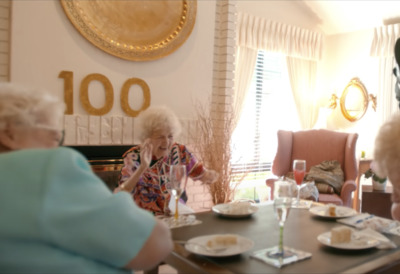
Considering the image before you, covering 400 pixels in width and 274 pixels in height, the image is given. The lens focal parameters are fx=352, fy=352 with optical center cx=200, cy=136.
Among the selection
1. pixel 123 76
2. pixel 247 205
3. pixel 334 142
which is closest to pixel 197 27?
pixel 123 76

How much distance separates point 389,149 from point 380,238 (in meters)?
0.37

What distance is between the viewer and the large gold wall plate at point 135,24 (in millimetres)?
2955

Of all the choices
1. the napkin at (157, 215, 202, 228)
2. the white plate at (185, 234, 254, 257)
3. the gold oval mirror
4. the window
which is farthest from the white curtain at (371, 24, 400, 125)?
the white plate at (185, 234, 254, 257)

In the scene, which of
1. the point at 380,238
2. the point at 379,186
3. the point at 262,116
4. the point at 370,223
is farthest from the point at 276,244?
the point at 262,116

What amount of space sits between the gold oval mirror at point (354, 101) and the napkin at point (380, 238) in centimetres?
405

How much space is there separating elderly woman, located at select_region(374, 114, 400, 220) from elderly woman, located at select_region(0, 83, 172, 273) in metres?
0.87

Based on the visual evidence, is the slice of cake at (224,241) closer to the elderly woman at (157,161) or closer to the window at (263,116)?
the elderly woman at (157,161)

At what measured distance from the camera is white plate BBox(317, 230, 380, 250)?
1.25 meters

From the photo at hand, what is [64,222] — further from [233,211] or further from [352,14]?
[352,14]

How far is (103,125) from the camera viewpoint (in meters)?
3.08

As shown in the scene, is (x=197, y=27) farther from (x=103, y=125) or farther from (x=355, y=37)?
(x=355, y=37)

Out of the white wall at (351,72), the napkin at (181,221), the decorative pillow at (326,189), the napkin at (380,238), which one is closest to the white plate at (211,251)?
the napkin at (181,221)

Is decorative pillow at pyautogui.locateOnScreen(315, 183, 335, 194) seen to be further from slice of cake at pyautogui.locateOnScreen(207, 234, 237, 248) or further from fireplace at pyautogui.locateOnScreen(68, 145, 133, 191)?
slice of cake at pyautogui.locateOnScreen(207, 234, 237, 248)

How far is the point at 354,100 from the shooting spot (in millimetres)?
5188
